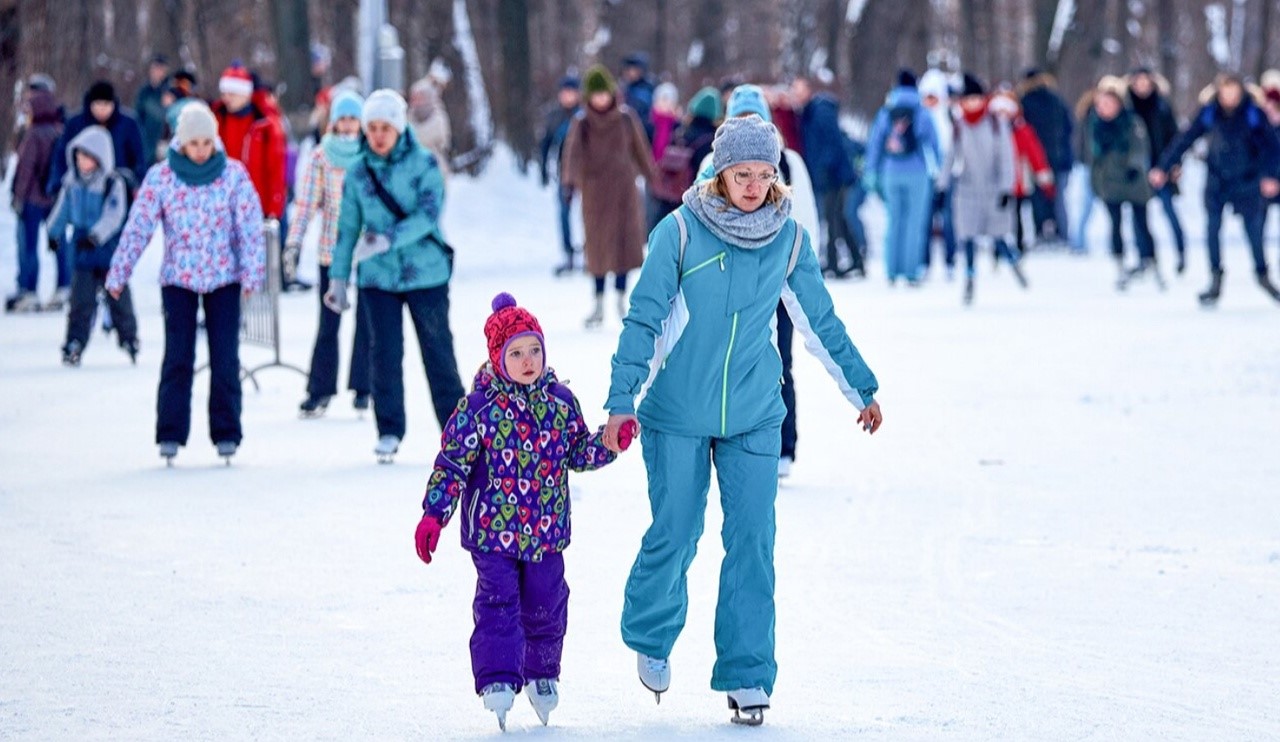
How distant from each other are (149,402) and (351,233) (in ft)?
10.4

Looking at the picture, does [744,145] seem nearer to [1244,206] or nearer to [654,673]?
[654,673]

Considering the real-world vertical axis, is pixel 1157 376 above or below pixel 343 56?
below

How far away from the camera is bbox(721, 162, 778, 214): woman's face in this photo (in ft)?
18.7

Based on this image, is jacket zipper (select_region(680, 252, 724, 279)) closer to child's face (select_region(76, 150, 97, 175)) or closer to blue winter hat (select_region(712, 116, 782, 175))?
blue winter hat (select_region(712, 116, 782, 175))

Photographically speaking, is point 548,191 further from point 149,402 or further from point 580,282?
point 149,402

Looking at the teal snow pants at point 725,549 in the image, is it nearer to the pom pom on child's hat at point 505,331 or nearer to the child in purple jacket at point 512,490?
the child in purple jacket at point 512,490

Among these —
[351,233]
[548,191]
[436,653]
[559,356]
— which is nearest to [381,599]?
[436,653]

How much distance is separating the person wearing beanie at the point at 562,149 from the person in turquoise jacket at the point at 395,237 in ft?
31.4

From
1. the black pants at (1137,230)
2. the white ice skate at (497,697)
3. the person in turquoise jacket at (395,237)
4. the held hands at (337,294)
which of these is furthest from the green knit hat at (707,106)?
the white ice skate at (497,697)

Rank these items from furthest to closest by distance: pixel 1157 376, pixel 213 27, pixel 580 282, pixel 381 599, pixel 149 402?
pixel 213 27 < pixel 580 282 < pixel 1157 376 < pixel 149 402 < pixel 381 599

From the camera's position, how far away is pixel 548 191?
3052 centimetres

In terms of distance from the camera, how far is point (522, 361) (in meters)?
5.56

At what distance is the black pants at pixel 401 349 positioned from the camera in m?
10.2

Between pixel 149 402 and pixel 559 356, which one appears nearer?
pixel 149 402
